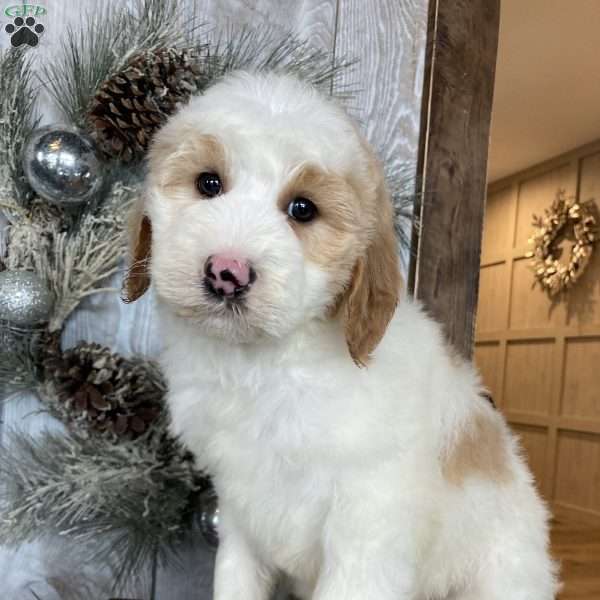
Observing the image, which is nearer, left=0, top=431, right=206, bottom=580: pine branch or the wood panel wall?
left=0, top=431, right=206, bottom=580: pine branch

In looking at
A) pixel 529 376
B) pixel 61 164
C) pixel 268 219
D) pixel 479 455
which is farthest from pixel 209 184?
pixel 529 376

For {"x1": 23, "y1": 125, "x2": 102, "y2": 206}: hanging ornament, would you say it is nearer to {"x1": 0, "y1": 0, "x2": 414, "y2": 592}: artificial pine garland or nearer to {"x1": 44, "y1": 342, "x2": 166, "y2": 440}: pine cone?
{"x1": 0, "y1": 0, "x2": 414, "y2": 592}: artificial pine garland

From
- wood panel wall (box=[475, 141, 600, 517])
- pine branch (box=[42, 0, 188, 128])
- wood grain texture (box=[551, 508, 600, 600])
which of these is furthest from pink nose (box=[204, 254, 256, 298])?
wood panel wall (box=[475, 141, 600, 517])

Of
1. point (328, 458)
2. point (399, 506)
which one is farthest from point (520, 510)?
point (328, 458)

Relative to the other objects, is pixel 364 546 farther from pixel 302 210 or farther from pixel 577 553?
pixel 577 553

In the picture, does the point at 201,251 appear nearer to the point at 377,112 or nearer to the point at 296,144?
the point at 296,144

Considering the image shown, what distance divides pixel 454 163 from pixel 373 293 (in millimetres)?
962

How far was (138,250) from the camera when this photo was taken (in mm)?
1300

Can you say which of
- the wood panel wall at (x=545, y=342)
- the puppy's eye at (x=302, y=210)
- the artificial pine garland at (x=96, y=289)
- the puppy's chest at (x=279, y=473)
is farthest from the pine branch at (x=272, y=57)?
the wood panel wall at (x=545, y=342)

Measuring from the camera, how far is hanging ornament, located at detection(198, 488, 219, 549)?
174cm

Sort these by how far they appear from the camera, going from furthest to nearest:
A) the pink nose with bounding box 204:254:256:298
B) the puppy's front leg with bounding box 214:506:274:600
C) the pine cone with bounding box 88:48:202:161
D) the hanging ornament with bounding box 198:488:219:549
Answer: the hanging ornament with bounding box 198:488:219:549, the pine cone with bounding box 88:48:202:161, the puppy's front leg with bounding box 214:506:274:600, the pink nose with bounding box 204:254:256:298

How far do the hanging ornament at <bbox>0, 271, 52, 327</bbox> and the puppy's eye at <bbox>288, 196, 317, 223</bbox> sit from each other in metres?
0.66

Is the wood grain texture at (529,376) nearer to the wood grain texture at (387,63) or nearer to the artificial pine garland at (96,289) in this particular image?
the wood grain texture at (387,63)

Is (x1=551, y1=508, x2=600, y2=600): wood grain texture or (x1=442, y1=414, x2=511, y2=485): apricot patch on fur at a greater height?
(x1=442, y1=414, x2=511, y2=485): apricot patch on fur
